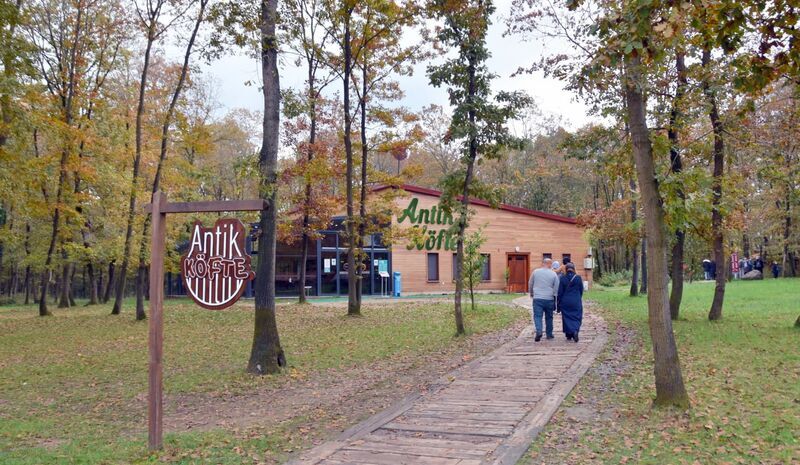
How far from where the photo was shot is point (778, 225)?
3494 centimetres

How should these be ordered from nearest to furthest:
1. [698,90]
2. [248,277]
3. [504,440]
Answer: [504,440]
[248,277]
[698,90]

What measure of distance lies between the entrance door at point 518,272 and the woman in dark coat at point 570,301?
22.9m

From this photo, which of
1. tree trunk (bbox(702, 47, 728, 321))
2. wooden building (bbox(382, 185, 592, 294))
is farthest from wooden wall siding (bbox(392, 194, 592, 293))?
tree trunk (bbox(702, 47, 728, 321))

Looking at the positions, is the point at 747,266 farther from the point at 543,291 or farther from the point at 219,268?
the point at 219,268

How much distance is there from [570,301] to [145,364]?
8.46 m

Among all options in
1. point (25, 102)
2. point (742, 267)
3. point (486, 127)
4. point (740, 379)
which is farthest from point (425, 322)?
point (742, 267)

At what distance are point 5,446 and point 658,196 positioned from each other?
7915 mm

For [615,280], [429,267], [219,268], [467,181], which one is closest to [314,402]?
[219,268]

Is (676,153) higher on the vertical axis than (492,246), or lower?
higher

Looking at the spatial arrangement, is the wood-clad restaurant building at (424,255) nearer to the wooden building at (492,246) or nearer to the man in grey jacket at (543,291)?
the wooden building at (492,246)

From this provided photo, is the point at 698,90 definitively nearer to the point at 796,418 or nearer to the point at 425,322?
the point at 796,418

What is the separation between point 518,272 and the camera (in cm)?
3516

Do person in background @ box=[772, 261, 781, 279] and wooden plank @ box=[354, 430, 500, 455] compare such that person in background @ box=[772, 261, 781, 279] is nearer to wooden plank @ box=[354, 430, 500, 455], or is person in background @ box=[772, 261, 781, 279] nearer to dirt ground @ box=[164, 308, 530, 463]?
dirt ground @ box=[164, 308, 530, 463]

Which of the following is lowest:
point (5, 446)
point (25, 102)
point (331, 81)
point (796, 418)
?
point (5, 446)
